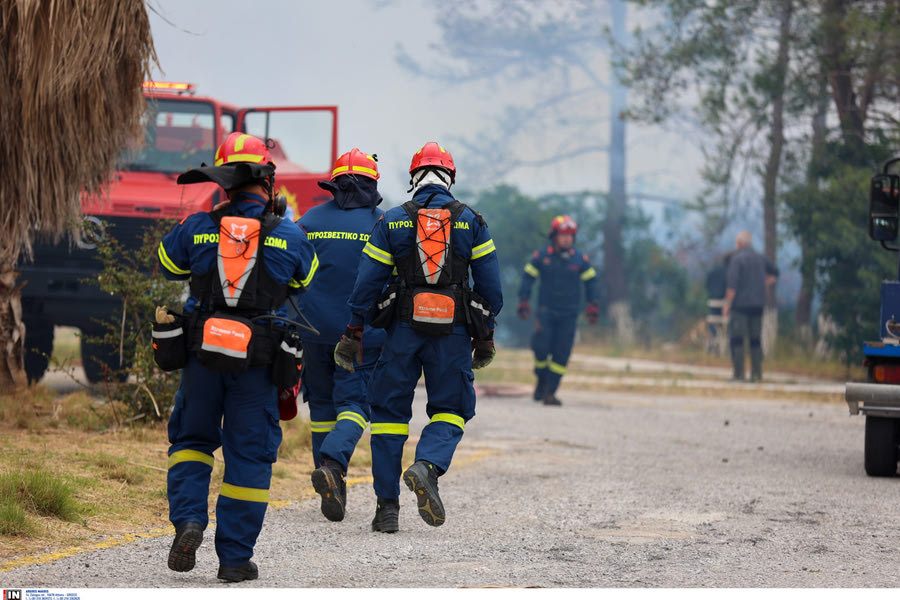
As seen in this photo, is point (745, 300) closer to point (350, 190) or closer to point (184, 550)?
point (350, 190)

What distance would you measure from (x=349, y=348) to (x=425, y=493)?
95cm

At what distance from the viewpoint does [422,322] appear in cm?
609

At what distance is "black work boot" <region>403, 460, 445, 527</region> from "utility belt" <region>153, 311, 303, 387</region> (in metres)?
1.00

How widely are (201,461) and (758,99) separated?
2230 centimetres

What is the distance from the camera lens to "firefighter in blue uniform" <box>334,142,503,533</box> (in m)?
6.17

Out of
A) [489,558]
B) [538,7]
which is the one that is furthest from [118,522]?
[538,7]

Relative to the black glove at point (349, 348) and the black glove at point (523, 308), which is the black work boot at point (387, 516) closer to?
the black glove at point (349, 348)

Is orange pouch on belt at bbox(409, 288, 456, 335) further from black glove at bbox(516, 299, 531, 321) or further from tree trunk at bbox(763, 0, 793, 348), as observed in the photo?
tree trunk at bbox(763, 0, 793, 348)

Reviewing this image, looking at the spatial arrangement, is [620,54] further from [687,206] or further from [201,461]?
[201,461]

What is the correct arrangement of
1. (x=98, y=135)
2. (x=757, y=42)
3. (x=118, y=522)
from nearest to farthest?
1. (x=118, y=522)
2. (x=98, y=135)
3. (x=757, y=42)

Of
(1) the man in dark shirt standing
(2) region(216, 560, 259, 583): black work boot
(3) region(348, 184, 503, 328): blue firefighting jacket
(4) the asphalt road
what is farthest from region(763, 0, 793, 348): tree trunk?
(2) region(216, 560, 259, 583): black work boot

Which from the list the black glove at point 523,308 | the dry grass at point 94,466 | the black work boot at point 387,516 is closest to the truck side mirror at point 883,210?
the dry grass at point 94,466

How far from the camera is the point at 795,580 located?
5.14 meters

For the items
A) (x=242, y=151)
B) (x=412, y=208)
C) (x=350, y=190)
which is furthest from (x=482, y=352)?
(x=242, y=151)
